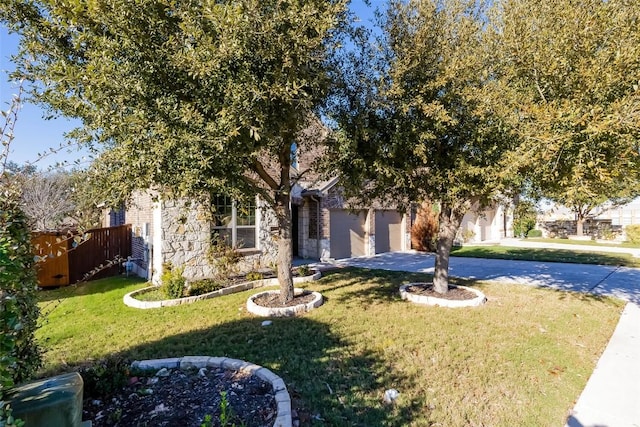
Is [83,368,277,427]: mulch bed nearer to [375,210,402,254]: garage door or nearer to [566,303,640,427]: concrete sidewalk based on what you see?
[566,303,640,427]: concrete sidewalk

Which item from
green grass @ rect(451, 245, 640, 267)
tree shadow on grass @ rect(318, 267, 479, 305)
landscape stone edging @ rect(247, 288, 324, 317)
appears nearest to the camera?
landscape stone edging @ rect(247, 288, 324, 317)

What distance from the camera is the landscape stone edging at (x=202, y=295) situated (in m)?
8.27

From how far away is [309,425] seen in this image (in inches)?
140

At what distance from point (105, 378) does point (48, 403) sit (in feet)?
5.08

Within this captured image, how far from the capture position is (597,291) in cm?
948

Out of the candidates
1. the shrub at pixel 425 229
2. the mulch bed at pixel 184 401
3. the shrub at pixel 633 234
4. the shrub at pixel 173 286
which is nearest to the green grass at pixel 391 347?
the mulch bed at pixel 184 401

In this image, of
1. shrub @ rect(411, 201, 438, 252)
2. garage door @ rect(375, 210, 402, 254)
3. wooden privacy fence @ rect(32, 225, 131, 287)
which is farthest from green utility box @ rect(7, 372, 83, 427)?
shrub @ rect(411, 201, 438, 252)

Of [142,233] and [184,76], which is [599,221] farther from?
[184,76]

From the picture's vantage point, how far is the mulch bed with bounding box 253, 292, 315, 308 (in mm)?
7832

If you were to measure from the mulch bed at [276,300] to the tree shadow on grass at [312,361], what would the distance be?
0.79 metres

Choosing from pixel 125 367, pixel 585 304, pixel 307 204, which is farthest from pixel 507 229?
pixel 125 367

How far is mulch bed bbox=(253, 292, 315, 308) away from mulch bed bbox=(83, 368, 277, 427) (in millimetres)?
3338

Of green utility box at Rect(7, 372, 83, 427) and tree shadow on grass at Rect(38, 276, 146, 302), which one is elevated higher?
green utility box at Rect(7, 372, 83, 427)

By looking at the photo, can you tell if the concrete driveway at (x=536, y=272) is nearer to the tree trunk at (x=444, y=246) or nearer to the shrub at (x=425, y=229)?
the shrub at (x=425, y=229)
